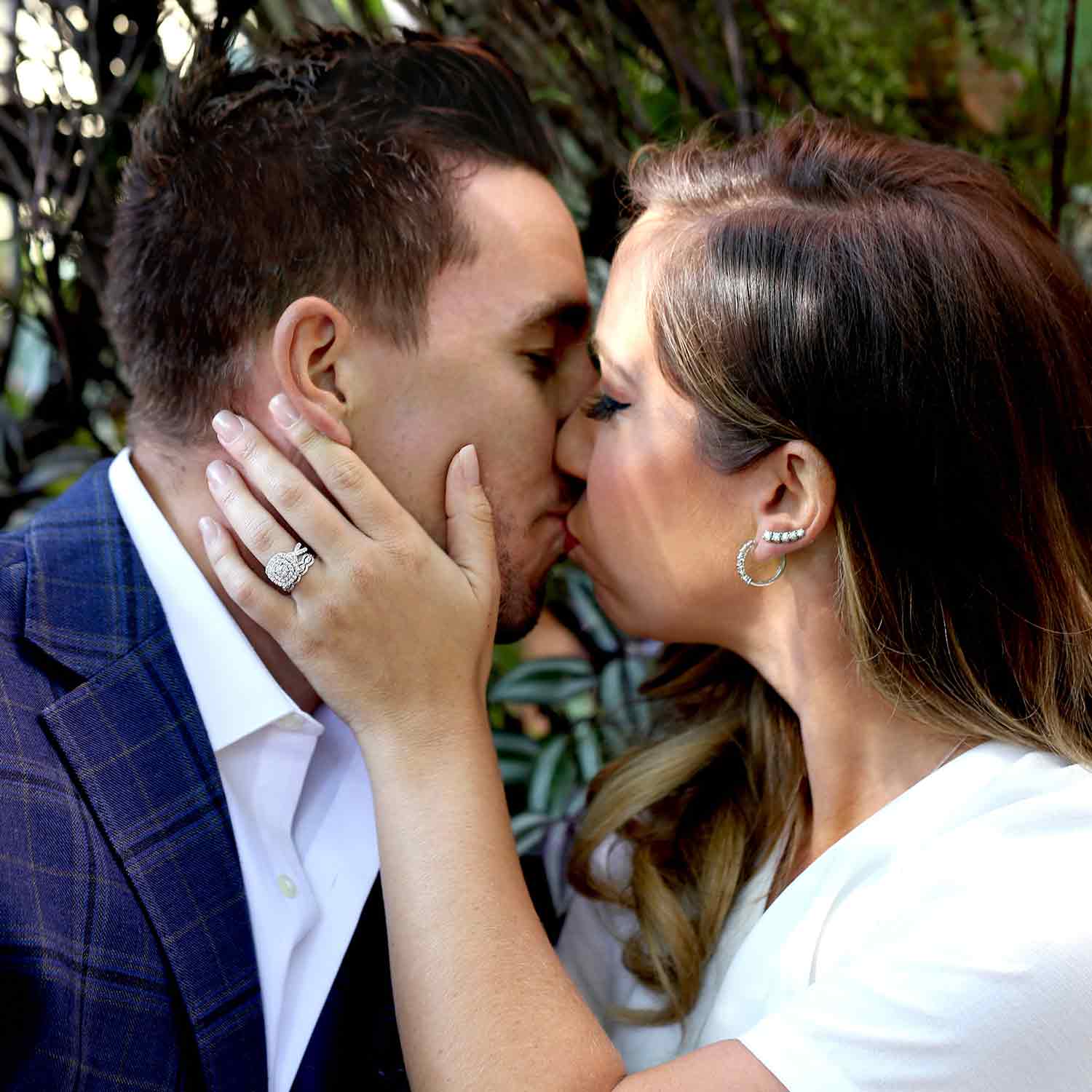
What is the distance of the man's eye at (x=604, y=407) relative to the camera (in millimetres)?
1928

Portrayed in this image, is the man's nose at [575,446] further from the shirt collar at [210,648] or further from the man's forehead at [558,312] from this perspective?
the shirt collar at [210,648]

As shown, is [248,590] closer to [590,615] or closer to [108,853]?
[108,853]

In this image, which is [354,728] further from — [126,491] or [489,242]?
[489,242]

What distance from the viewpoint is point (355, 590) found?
1.68 metres

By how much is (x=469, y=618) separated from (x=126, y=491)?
1.95ft

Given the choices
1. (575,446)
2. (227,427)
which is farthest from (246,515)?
(575,446)

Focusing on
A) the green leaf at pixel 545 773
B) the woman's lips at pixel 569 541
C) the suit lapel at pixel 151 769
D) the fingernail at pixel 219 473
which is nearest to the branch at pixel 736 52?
the woman's lips at pixel 569 541

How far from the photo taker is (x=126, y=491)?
1.89 meters

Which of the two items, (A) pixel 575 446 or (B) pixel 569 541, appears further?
(B) pixel 569 541

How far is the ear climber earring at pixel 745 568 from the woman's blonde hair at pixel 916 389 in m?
0.10

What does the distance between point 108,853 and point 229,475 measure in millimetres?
574

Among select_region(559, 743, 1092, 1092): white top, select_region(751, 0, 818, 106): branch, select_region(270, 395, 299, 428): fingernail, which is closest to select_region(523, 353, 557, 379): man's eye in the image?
select_region(270, 395, 299, 428): fingernail

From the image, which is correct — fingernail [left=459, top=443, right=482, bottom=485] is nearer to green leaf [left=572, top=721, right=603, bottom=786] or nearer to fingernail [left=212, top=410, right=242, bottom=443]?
fingernail [left=212, top=410, right=242, bottom=443]

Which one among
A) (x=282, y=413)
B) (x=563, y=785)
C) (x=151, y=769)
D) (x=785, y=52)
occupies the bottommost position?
(x=563, y=785)
